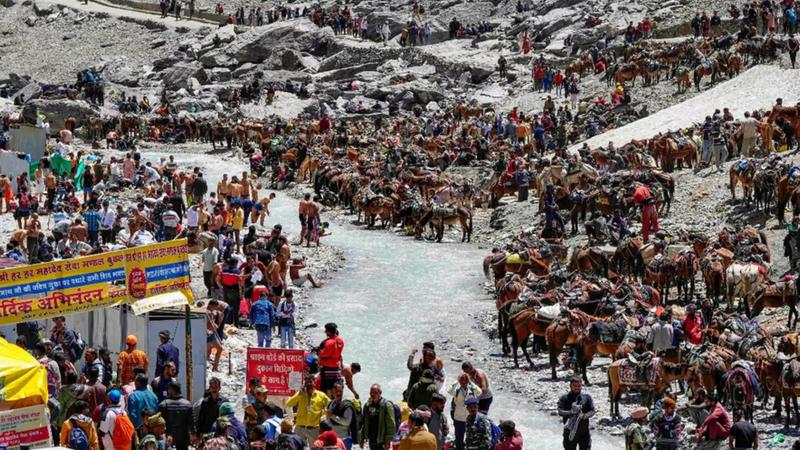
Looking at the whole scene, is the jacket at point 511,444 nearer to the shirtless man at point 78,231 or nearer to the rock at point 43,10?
the shirtless man at point 78,231

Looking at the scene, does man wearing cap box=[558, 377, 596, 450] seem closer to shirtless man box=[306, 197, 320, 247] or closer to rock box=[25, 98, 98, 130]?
shirtless man box=[306, 197, 320, 247]

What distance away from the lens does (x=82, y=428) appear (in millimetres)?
16438

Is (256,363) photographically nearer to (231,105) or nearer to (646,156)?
(646,156)

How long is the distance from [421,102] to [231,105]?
335 inches

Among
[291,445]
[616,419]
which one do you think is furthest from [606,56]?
[291,445]

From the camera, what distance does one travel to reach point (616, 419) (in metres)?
22.2

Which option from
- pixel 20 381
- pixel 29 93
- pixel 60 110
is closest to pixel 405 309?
pixel 20 381

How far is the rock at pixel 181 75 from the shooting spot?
72000 mm

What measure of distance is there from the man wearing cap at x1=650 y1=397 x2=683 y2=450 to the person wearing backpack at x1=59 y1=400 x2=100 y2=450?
674cm

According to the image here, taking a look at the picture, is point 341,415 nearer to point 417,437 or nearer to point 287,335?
point 417,437

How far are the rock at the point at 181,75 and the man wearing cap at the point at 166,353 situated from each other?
5226cm

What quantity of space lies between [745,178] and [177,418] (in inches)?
787

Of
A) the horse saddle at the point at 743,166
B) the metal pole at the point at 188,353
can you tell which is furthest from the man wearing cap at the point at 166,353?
the horse saddle at the point at 743,166

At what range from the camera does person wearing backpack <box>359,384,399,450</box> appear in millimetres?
17938
